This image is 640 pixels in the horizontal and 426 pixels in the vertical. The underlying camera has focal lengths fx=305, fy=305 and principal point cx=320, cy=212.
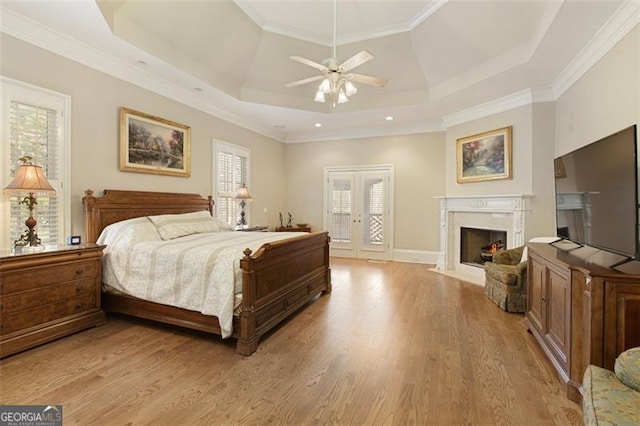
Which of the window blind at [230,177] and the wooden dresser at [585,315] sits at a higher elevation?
the window blind at [230,177]

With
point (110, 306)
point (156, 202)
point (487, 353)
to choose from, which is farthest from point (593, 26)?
point (110, 306)

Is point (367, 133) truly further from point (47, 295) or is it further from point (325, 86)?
point (47, 295)

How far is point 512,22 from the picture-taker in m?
3.51

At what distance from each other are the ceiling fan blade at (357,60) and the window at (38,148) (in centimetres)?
303

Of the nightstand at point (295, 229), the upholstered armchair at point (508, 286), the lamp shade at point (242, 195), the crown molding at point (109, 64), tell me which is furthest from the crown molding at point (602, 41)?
the nightstand at point (295, 229)

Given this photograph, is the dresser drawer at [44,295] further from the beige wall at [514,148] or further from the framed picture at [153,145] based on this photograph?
the beige wall at [514,148]

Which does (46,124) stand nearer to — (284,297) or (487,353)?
(284,297)

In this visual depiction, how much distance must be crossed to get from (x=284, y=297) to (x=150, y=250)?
1.41m

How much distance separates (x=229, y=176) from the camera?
5887 mm

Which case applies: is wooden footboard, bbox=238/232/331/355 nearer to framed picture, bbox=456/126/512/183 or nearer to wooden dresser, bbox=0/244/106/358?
wooden dresser, bbox=0/244/106/358

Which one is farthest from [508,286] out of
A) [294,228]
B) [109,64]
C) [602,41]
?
[109,64]

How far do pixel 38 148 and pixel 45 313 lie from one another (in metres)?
1.68

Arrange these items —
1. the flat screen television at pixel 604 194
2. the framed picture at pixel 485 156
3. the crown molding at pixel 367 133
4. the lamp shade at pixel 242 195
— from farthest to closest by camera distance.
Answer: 1. the crown molding at pixel 367 133
2. the lamp shade at pixel 242 195
3. the framed picture at pixel 485 156
4. the flat screen television at pixel 604 194

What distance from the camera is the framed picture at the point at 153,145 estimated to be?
3957 mm
